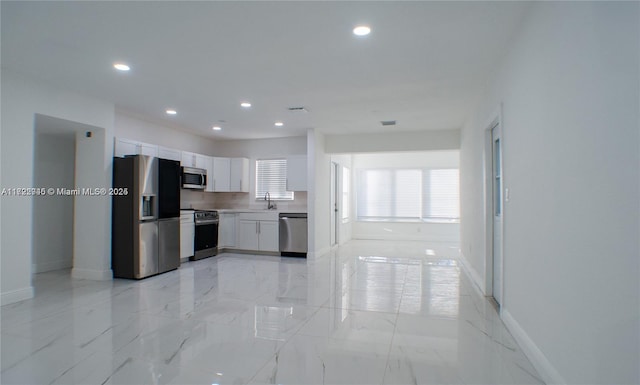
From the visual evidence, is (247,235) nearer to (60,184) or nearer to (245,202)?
(245,202)

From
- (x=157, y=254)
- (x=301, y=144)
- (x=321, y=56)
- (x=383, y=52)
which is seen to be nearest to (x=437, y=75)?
(x=383, y=52)

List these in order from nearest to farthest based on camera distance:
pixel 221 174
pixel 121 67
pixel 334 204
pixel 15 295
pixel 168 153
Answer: pixel 121 67
pixel 15 295
pixel 168 153
pixel 221 174
pixel 334 204

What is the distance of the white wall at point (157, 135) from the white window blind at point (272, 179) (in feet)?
4.14

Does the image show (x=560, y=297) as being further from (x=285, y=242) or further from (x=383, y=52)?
(x=285, y=242)

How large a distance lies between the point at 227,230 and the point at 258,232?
669mm

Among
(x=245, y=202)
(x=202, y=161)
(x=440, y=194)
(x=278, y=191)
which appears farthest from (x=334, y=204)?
(x=440, y=194)

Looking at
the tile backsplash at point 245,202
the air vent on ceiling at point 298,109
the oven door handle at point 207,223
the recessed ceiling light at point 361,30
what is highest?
the recessed ceiling light at point 361,30

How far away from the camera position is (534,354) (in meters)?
2.33

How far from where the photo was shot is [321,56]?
3260 millimetres

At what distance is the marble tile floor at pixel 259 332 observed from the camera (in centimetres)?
224

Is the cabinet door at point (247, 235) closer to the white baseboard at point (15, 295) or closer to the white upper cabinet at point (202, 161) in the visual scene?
the white upper cabinet at point (202, 161)

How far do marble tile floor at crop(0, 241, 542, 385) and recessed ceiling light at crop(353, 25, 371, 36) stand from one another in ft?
8.21

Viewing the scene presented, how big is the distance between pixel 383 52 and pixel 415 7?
753mm

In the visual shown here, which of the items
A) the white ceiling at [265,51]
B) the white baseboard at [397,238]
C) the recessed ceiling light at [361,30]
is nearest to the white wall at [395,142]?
the white ceiling at [265,51]
